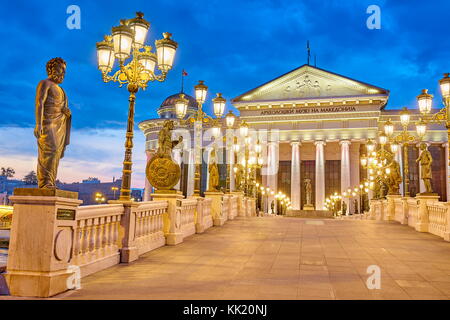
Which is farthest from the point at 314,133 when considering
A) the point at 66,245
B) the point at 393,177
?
the point at 66,245

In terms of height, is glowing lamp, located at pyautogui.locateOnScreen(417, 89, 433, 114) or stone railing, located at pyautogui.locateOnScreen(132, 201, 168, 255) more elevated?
glowing lamp, located at pyautogui.locateOnScreen(417, 89, 433, 114)

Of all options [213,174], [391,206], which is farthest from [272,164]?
[213,174]

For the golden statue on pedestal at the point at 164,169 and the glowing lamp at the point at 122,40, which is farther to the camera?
the golden statue on pedestal at the point at 164,169

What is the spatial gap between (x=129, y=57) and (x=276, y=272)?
6.13 m

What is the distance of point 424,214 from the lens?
16.3 metres

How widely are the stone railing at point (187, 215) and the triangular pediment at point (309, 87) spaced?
39892 mm

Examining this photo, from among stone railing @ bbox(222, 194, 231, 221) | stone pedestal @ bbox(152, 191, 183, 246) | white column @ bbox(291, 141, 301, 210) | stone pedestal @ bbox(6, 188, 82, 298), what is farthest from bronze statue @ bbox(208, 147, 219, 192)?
white column @ bbox(291, 141, 301, 210)

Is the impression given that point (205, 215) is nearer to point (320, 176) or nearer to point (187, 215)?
point (187, 215)

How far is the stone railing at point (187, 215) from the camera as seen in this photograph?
12281mm

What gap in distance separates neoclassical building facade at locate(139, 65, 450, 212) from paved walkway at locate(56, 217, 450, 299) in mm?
38464

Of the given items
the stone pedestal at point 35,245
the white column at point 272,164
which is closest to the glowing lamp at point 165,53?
the stone pedestal at point 35,245

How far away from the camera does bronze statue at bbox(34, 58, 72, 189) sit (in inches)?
219

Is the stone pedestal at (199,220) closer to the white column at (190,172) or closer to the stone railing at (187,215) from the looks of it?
the stone railing at (187,215)

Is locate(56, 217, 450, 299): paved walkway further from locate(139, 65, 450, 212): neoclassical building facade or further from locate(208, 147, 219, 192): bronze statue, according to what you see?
locate(139, 65, 450, 212): neoclassical building facade
